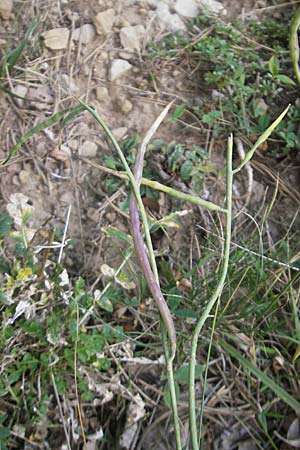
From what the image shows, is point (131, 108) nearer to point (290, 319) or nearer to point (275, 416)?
point (290, 319)

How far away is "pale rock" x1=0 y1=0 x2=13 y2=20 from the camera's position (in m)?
1.61

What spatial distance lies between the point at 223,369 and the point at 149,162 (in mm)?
605

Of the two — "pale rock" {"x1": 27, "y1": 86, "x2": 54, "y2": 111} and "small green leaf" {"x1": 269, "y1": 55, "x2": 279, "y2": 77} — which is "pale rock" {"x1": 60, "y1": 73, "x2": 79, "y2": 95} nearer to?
"pale rock" {"x1": 27, "y1": 86, "x2": 54, "y2": 111}

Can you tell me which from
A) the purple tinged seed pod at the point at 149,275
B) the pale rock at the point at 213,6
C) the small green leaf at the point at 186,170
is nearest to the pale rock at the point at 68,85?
the small green leaf at the point at 186,170

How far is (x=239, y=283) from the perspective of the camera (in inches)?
49.3

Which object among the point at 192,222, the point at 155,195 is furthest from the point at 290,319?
the point at 155,195

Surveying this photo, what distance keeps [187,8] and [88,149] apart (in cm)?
61

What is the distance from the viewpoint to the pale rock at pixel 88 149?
1.51 m

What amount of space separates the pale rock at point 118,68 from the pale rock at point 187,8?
0.90 feet

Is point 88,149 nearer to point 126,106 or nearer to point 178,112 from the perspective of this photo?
point 126,106

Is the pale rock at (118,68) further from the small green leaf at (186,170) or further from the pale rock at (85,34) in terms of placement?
the small green leaf at (186,170)

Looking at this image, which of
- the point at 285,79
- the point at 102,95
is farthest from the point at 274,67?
the point at 102,95

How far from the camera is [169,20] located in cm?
169

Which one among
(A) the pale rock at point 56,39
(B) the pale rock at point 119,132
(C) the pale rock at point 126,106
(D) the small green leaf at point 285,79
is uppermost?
(A) the pale rock at point 56,39
